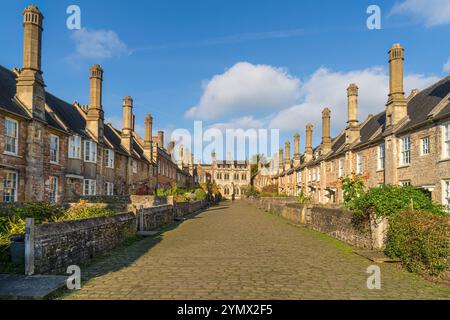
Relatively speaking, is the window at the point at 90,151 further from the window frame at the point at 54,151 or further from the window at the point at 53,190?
the window at the point at 53,190

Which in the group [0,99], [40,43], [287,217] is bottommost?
[287,217]

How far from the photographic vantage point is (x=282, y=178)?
67500mm

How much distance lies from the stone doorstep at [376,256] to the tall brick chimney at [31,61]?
19.0 metres

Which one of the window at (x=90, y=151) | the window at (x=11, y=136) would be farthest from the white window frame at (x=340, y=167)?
the window at (x=11, y=136)

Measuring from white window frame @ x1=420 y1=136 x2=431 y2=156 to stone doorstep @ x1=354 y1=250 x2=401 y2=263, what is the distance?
11.3 metres

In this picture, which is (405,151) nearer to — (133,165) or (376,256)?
(376,256)

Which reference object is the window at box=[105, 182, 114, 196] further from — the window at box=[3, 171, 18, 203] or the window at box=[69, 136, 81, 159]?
the window at box=[3, 171, 18, 203]

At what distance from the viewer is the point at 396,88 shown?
2438 cm

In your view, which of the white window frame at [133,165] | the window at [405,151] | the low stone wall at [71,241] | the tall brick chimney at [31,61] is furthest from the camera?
the white window frame at [133,165]

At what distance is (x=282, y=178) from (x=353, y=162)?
36952 millimetres

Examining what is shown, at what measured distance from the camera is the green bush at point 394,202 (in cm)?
1078

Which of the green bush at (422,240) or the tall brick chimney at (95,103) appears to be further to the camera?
the tall brick chimney at (95,103)

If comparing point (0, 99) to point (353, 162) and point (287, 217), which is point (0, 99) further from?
point (353, 162)
